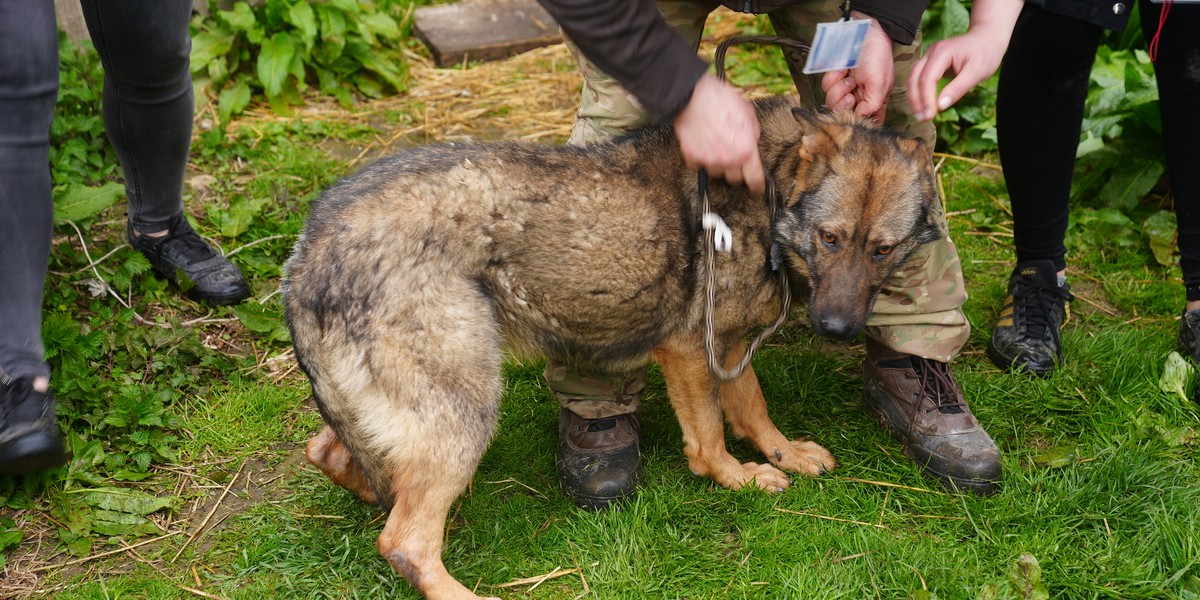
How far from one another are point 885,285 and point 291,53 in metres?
4.05

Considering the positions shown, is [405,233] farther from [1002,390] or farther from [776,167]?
[1002,390]

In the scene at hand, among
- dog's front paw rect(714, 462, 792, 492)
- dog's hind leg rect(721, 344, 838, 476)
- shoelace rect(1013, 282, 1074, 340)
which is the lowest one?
dog's front paw rect(714, 462, 792, 492)

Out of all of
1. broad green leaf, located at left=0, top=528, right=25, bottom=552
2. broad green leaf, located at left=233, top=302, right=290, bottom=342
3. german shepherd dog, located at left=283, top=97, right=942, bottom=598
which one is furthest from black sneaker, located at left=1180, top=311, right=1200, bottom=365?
broad green leaf, located at left=0, top=528, right=25, bottom=552

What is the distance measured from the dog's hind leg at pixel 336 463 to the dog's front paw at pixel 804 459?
145 centimetres

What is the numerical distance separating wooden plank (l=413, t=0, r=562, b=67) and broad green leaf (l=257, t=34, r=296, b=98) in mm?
1105

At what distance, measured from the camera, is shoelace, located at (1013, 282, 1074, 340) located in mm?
4039

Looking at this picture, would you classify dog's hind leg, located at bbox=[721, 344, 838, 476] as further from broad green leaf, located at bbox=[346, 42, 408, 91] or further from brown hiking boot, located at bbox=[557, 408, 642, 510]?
broad green leaf, located at bbox=[346, 42, 408, 91]

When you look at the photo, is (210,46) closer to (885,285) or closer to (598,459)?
(598,459)

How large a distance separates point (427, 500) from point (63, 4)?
431 centimetres

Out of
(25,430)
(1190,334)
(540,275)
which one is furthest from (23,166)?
(1190,334)

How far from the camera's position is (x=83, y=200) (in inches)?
172

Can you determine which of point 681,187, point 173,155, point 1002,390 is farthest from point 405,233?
point 1002,390

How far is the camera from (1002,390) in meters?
3.89

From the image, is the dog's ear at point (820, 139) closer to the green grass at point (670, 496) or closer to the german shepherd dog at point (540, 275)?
the german shepherd dog at point (540, 275)
